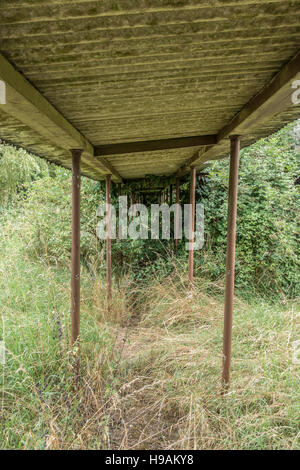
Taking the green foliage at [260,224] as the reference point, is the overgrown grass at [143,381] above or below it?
below

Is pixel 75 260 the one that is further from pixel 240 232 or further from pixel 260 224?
pixel 260 224

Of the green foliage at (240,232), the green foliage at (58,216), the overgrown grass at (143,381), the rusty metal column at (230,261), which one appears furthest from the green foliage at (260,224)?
the rusty metal column at (230,261)

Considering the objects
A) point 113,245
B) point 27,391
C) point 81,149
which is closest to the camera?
point 27,391

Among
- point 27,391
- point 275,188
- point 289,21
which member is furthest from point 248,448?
point 275,188

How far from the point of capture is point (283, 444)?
6.34ft

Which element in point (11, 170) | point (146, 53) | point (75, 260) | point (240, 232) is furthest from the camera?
point (11, 170)

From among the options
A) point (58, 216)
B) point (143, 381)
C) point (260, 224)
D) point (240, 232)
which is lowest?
point (143, 381)

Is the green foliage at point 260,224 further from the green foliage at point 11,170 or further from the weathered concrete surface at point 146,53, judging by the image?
the green foliage at point 11,170

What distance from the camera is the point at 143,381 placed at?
2803 mm

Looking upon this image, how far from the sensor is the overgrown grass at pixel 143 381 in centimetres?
198

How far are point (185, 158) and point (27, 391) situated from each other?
3.66 metres

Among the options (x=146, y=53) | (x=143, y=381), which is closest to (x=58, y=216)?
(x=143, y=381)

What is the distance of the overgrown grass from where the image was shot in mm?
1978

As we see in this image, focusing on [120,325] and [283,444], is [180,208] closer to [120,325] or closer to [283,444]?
[120,325]
